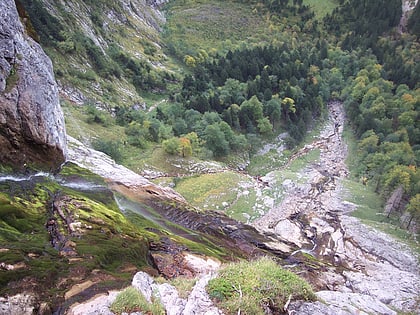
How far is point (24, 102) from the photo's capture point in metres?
17.4

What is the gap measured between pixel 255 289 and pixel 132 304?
3.89 meters

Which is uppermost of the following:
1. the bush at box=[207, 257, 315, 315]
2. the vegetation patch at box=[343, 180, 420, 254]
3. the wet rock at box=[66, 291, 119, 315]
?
the vegetation patch at box=[343, 180, 420, 254]

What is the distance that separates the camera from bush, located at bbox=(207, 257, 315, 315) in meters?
9.84

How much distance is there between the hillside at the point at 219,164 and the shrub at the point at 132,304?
0.15 meters

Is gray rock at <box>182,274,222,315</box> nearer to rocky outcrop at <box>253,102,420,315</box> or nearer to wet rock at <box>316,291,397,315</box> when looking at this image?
rocky outcrop at <box>253,102,420,315</box>

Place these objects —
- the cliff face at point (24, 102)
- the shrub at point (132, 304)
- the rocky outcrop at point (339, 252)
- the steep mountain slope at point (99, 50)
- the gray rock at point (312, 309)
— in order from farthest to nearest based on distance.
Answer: the steep mountain slope at point (99, 50), the rocky outcrop at point (339, 252), the cliff face at point (24, 102), the gray rock at point (312, 309), the shrub at point (132, 304)

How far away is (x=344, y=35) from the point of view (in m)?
108

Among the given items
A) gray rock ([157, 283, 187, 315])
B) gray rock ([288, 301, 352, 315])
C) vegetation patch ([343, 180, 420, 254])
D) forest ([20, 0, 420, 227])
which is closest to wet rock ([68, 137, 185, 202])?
forest ([20, 0, 420, 227])

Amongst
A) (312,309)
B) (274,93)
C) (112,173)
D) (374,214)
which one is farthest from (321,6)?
(312,309)

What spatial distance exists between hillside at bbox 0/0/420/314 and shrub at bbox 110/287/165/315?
0.49ft

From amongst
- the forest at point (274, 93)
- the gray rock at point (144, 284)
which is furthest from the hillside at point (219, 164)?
the gray rock at point (144, 284)

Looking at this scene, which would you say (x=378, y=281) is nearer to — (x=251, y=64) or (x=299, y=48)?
(x=251, y=64)

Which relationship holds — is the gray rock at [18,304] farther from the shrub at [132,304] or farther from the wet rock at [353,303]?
the wet rock at [353,303]

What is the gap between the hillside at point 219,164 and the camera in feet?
41.9
